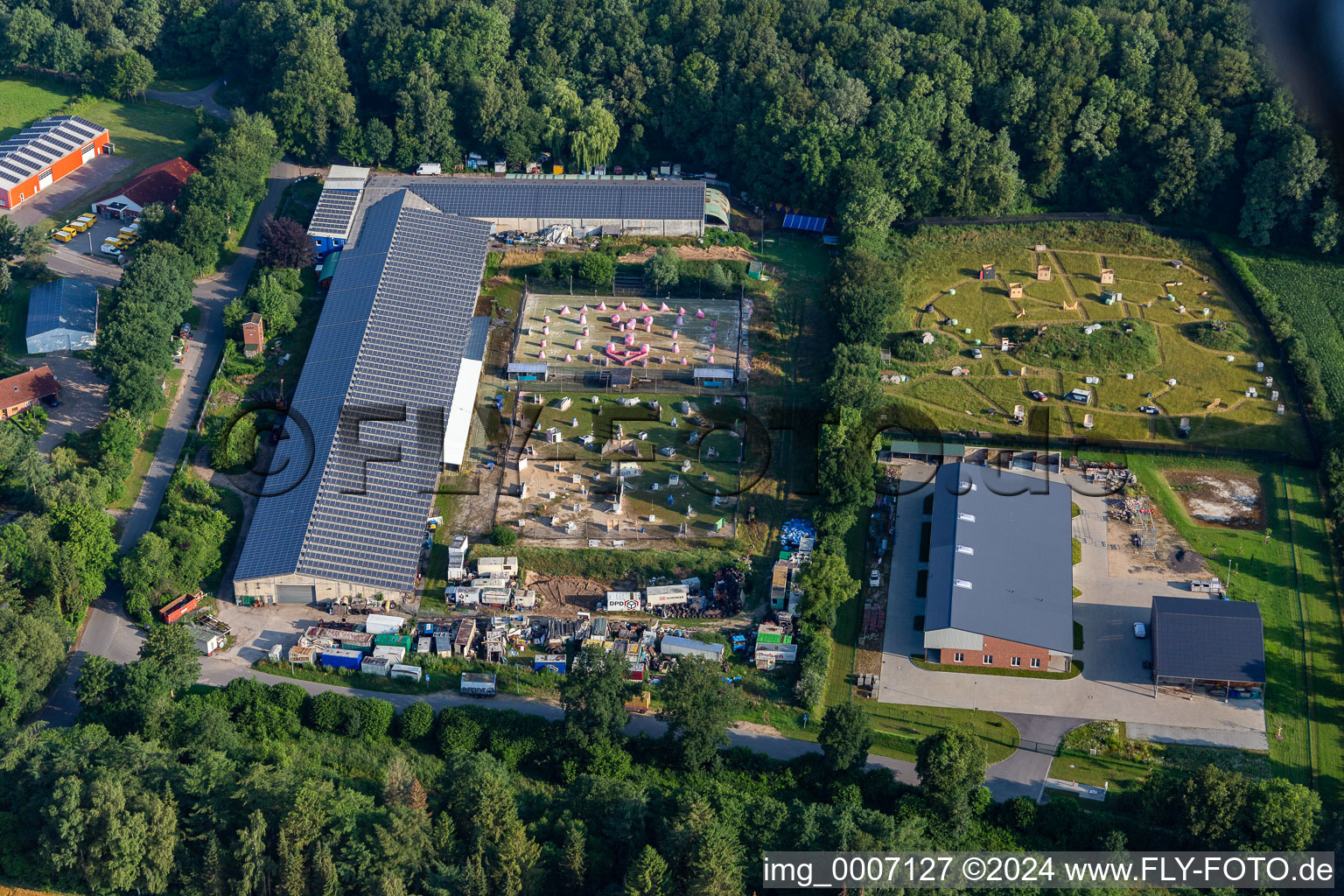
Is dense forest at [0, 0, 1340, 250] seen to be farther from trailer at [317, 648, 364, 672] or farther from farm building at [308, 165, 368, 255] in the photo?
trailer at [317, 648, 364, 672]

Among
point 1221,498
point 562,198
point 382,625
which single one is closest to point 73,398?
point 382,625

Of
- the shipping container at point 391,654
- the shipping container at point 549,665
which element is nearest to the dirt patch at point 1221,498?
the shipping container at point 549,665

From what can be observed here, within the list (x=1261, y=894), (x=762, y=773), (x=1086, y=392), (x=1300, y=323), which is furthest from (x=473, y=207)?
(x=1261, y=894)

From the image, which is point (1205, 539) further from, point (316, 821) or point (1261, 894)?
point (316, 821)

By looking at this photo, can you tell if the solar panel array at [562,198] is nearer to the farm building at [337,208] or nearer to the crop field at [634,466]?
the farm building at [337,208]

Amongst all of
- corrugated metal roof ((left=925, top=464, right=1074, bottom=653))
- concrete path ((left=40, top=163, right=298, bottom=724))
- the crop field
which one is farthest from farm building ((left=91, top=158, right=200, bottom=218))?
corrugated metal roof ((left=925, top=464, right=1074, bottom=653))

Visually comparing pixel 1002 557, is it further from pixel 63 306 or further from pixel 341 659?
pixel 63 306
